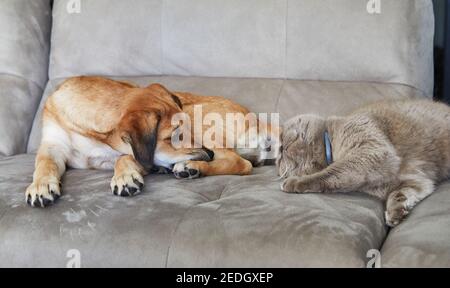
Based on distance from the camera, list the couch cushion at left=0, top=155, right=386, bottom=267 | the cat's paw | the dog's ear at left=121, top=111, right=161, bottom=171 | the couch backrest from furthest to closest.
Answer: the couch backrest < the dog's ear at left=121, top=111, right=161, bottom=171 < the cat's paw < the couch cushion at left=0, top=155, right=386, bottom=267

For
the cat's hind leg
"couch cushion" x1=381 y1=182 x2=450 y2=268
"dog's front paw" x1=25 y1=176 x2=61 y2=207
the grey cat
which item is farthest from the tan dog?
"couch cushion" x1=381 y1=182 x2=450 y2=268

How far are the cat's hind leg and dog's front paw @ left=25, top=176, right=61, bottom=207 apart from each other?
1.10 metres

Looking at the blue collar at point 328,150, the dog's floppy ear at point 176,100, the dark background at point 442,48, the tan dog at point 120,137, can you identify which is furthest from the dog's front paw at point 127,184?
the dark background at point 442,48

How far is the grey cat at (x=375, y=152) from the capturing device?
204 centimetres

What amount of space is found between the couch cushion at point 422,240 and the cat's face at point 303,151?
1.52 ft

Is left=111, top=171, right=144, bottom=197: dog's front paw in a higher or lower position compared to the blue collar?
lower

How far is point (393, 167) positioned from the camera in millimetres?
2104

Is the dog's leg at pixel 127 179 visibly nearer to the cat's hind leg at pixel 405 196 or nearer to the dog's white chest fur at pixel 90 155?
the dog's white chest fur at pixel 90 155

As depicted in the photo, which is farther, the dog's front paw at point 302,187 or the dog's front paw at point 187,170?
the dog's front paw at point 187,170

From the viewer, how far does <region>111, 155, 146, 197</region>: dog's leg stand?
2.06 meters

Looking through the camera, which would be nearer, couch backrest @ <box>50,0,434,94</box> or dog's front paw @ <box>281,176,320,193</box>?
dog's front paw @ <box>281,176,320,193</box>

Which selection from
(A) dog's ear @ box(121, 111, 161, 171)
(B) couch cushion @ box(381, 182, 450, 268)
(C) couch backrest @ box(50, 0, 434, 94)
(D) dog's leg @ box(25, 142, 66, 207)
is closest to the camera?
(B) couch cushion @ box(381, 182, 450, 268)

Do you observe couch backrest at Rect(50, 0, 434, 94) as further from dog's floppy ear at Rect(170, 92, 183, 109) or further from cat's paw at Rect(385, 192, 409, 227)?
cat's paw at Rect(385, 192, 409, 227)
